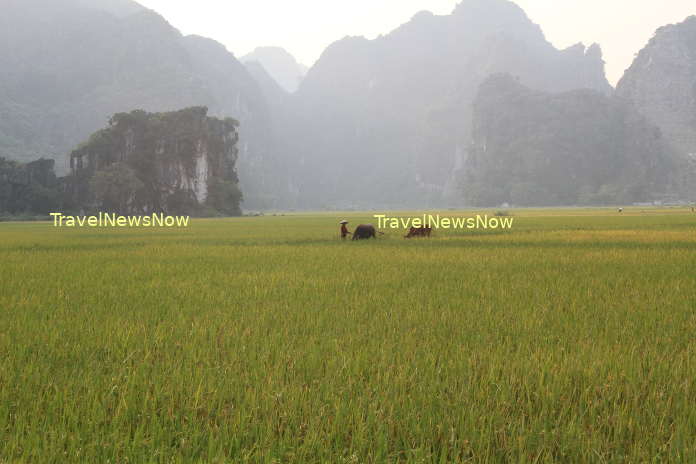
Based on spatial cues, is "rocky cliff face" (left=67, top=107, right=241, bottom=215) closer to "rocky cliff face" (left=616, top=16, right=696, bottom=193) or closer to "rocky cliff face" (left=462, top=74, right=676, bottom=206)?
"rocky cliff face" (left=462, top=74, right=676, bottom=206)

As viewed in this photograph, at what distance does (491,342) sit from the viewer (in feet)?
11.4

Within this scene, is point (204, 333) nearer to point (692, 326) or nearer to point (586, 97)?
point (692, 326)

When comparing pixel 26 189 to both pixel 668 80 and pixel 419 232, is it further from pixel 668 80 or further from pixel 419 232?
pixel 668 80

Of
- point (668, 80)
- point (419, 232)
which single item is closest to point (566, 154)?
point (668, 80)

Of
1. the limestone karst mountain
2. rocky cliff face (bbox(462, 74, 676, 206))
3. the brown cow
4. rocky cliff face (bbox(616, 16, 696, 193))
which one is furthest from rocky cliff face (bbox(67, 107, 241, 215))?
rocky cliff face (bbox(616, 16, 696, 193))

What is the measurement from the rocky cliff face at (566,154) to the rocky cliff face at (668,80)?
28.4 metres

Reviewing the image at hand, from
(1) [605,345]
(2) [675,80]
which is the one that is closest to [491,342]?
(1) [605,345]

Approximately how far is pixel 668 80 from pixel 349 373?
210m

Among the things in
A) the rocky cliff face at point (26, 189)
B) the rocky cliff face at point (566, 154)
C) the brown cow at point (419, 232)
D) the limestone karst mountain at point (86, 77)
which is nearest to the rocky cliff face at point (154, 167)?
the rocky cliff face at point (26, 189)

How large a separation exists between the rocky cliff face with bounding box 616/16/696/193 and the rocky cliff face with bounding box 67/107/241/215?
526ft

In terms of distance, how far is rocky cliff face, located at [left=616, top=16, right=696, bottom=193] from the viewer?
532 feet

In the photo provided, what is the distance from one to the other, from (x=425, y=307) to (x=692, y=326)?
243 centimetres

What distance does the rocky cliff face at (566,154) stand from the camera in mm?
129250

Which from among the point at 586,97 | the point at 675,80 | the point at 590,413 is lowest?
the point at 590,413
